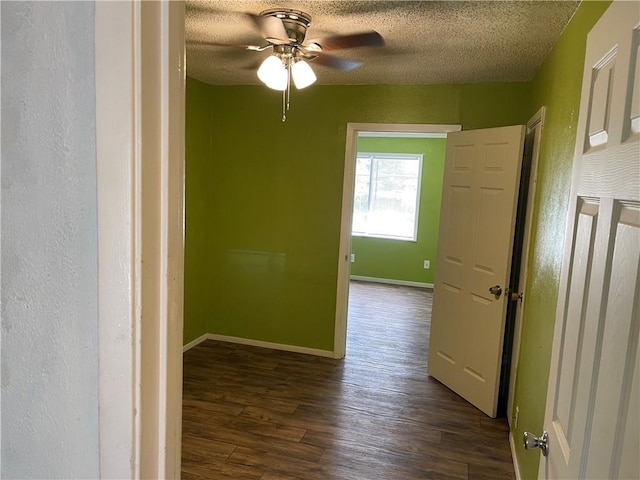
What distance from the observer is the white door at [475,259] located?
288 centimetres

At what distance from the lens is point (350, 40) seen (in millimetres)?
2248

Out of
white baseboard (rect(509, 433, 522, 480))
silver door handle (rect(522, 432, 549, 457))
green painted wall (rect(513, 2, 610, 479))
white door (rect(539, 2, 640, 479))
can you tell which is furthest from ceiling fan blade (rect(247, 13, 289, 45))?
white baseboard (rect(509, 433, 522, 480))

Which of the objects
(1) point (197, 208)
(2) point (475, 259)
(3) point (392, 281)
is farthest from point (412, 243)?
(1) point (197, 208)

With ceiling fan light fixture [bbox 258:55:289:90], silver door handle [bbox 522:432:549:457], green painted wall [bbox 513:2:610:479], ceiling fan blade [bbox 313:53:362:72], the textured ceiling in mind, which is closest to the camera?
silver door handle [bbox 522:432:549:457]

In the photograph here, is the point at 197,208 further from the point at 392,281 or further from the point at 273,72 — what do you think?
the point at 392,281

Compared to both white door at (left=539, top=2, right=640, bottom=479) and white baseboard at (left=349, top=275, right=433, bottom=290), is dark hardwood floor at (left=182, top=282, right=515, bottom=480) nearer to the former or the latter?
white door at (left=539, top=2, right=640, bottom=479)

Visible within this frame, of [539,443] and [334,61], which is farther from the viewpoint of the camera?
[334,61]

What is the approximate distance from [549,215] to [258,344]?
292 centimetres

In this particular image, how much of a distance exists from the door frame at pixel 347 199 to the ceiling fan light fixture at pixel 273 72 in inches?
55.9

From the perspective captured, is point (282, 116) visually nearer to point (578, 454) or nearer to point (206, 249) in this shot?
point (206, 249)

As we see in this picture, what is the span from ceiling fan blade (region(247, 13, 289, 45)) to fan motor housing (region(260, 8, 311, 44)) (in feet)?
0.06

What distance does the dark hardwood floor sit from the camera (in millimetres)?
2434

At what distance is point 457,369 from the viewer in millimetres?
3328

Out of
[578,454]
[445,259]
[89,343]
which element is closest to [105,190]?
[89,343]
